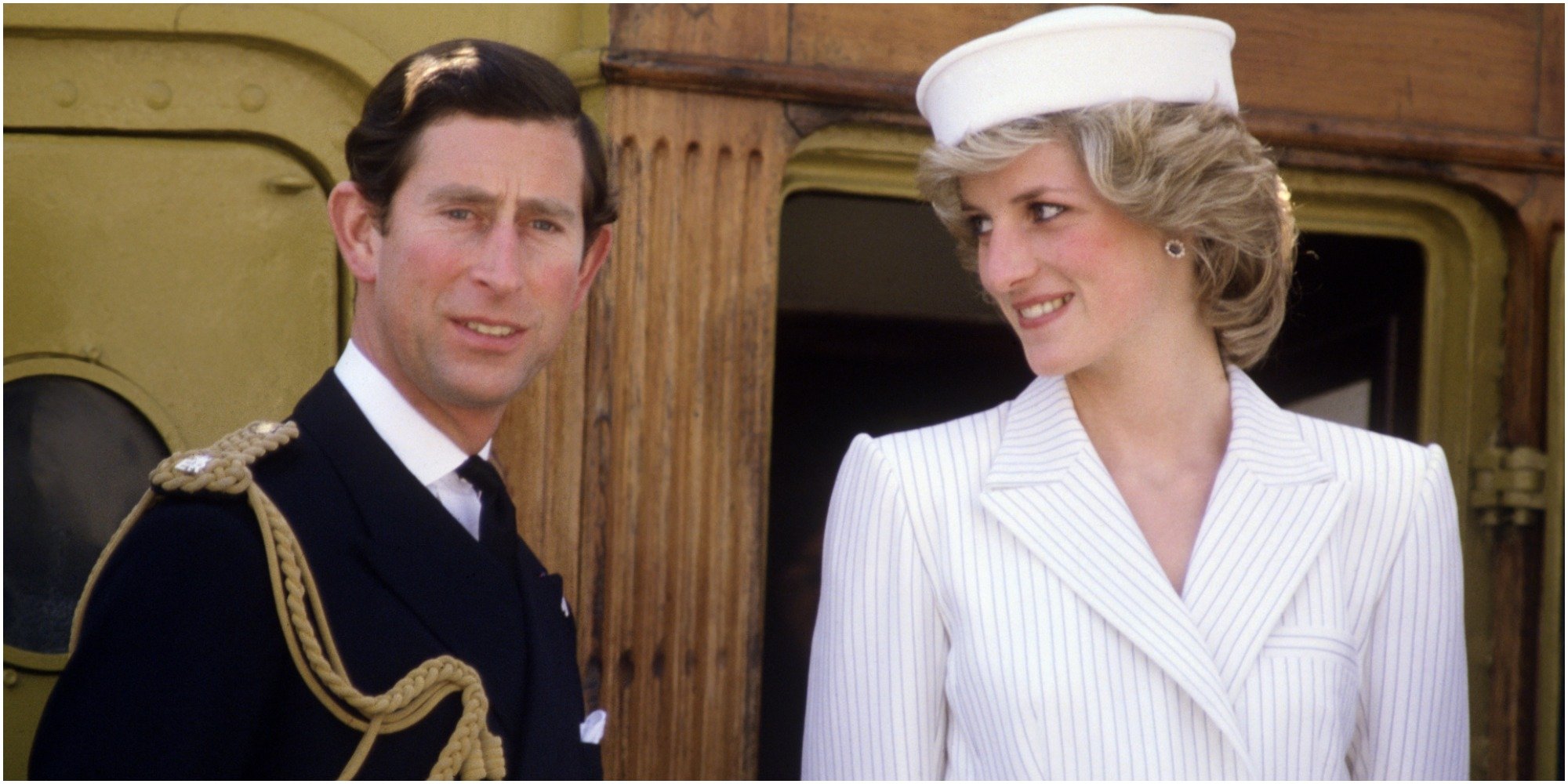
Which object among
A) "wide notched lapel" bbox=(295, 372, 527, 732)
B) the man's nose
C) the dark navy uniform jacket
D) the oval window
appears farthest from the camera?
the oval window

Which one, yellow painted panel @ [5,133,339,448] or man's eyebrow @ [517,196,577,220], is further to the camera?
yellow painted panel @ [5,133,339,448]

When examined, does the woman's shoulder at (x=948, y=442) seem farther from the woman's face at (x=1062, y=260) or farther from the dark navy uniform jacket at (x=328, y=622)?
the dark navy uniform jacket at (x=328, y=622)

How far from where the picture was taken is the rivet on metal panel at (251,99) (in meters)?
2.59

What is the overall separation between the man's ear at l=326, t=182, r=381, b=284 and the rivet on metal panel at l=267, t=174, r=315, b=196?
0.66m

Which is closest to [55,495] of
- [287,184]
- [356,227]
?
[287,184]

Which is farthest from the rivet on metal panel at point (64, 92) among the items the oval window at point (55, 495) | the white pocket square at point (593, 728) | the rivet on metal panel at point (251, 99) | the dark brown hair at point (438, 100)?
the white pocket square at point (593, 728)

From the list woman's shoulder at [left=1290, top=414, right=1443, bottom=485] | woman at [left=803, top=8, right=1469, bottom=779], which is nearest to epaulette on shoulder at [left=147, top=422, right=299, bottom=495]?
woman at [left=803, top=8, right=1469, bottom=779]

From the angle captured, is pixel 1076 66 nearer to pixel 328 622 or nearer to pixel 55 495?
pixel 328 622

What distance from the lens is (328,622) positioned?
171cm

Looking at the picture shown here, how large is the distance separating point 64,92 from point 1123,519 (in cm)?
166

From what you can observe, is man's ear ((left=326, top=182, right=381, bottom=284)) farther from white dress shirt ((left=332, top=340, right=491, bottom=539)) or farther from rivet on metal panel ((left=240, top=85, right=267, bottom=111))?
rivet on metal panel ((left=240, top=85, right=267, bottom=111))

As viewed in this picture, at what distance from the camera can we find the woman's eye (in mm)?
2221

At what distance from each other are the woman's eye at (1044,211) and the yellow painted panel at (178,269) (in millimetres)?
1086

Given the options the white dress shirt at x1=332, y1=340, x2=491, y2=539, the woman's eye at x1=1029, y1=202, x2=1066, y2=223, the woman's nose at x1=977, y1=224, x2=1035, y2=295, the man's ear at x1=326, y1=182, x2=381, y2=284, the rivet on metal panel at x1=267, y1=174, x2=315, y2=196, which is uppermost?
the rivet on metal panel at x1=267, y1=174, x2=315, y2=196
